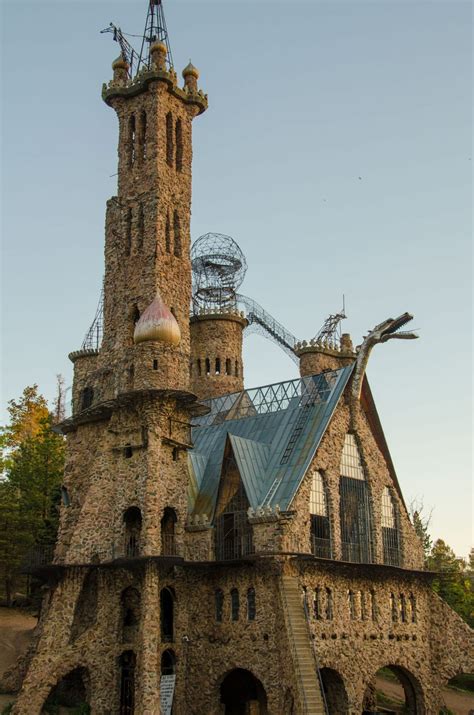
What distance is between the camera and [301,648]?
27.7m

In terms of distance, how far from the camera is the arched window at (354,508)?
1334 inches

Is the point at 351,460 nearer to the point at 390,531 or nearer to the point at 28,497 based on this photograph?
the point at 390,531

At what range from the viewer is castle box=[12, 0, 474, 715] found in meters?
28.8

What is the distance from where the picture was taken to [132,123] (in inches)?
1443

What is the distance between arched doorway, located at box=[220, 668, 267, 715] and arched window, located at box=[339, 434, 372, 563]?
20.3 feet

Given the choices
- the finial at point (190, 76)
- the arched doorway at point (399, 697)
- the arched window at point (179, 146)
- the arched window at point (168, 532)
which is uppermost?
the finial at point (190, 76)

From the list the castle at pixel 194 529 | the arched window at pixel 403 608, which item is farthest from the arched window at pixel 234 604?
the arched window at pixel 403 608

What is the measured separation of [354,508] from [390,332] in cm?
795

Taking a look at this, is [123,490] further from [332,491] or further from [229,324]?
[229,324]

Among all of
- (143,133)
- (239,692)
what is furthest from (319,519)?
(143,133)

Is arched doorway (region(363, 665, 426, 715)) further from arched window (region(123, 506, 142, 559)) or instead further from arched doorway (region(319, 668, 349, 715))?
arched window (region(123, 506, 142, 559))

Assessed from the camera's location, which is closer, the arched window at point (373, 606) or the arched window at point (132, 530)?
the arched window at point (132, 530)

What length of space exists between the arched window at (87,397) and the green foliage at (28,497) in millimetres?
8842

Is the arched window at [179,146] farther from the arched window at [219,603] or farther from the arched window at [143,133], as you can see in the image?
the arched window at [219,603]
